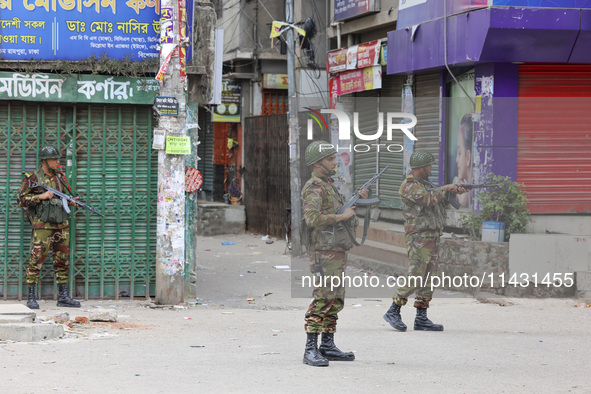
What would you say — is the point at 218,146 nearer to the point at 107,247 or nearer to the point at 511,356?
the point at 107,247

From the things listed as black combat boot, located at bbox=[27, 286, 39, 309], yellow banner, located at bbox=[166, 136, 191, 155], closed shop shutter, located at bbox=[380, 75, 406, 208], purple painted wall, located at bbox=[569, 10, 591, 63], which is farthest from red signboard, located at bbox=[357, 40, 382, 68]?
black combat boot, located at bbox=[27, 286, 39, 309]

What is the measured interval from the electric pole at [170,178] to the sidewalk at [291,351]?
0.41 m

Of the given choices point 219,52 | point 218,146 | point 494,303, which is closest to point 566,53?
point 494,303

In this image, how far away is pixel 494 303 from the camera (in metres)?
10.5

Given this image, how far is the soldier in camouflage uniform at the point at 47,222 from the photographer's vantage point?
9766mm

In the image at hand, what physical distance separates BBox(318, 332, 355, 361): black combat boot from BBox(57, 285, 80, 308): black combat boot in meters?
3.86

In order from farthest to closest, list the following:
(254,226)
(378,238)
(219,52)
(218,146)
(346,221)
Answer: (218,146), (254,226), (378,238), (219,52), (346,221)

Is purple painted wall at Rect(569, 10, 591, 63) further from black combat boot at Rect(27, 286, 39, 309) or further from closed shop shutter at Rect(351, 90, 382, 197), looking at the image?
black combat boot at Rect(27, 286, 39, 309)

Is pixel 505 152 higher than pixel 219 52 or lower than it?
lower

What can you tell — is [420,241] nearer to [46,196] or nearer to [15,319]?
[15,319]

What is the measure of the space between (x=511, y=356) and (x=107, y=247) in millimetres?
5027

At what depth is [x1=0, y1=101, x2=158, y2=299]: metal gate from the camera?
10.2 m

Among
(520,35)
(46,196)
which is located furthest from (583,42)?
(46,196)

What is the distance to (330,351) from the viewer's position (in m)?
7.02
